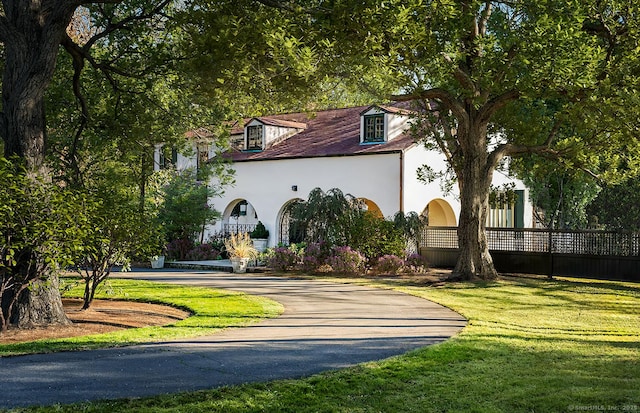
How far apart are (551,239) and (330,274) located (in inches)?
291

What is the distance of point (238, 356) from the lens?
28.3 feet

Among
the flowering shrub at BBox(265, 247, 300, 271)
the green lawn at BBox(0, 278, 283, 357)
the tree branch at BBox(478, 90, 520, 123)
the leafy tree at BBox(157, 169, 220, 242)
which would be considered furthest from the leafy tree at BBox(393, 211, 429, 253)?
the leafy tree at BBox(157, 169, 220, 242)

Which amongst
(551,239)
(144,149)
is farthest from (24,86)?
(551,239)

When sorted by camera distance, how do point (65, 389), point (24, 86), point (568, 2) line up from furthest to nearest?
point (568, 2)
point (24, 86)
point (65, 389)

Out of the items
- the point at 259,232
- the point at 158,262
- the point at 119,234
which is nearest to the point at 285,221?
the point at 259,232

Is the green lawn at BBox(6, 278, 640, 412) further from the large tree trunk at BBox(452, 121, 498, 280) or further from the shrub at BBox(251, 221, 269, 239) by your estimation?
the shrub at BBox(251, 221, 269, 239)

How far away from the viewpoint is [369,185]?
2797 centimetres

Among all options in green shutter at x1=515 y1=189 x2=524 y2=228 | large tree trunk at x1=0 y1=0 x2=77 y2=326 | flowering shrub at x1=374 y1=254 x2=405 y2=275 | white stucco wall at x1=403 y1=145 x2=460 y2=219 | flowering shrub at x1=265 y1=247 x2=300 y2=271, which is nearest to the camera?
large tree trunk at x1=0 y1=0 x2=77 y2=326

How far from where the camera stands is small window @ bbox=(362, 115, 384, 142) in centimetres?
2866

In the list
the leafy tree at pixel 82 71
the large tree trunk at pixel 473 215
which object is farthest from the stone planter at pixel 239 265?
the large tree trunk at pixel 473 215

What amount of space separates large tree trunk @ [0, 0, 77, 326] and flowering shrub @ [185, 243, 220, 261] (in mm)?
18884

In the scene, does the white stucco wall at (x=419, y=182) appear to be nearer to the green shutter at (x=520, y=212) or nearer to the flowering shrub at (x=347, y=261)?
the flowering shrub at (x=347, y=261)

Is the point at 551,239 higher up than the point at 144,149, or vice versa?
the point at 144,149

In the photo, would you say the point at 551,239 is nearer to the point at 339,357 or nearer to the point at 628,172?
the point at 628,172
